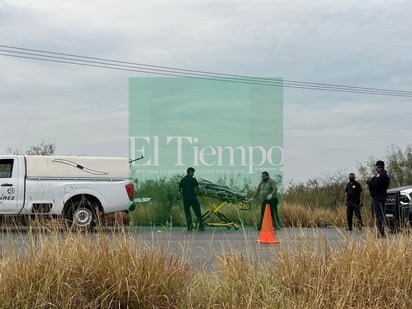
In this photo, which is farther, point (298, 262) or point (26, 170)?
point (26, 170)

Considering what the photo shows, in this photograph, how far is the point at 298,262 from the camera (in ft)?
20.0

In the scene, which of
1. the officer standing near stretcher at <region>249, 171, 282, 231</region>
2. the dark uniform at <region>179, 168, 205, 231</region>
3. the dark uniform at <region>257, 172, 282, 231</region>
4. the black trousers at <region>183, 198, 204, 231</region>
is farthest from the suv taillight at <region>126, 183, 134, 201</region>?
the dark uniform at <region>257, 172, 282, 231</region>

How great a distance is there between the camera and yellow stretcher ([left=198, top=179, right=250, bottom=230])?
18031mm

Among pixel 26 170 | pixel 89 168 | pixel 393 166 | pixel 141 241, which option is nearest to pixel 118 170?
pixel 89 168

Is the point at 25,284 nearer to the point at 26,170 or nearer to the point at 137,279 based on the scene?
the point at 137,279

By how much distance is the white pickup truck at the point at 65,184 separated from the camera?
15.8 meters

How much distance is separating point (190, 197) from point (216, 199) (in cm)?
86

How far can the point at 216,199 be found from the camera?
18.2m

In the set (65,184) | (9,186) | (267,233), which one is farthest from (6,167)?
(267,233)

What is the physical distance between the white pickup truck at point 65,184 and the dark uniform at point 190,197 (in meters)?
1.58

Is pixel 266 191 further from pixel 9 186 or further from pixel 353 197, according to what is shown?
pixel 9 186

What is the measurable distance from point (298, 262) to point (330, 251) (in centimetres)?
45

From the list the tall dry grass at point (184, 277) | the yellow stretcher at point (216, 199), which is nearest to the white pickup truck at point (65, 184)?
the yellow stretcher at point (216, 199)

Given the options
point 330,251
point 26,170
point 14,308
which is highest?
point 26,170
